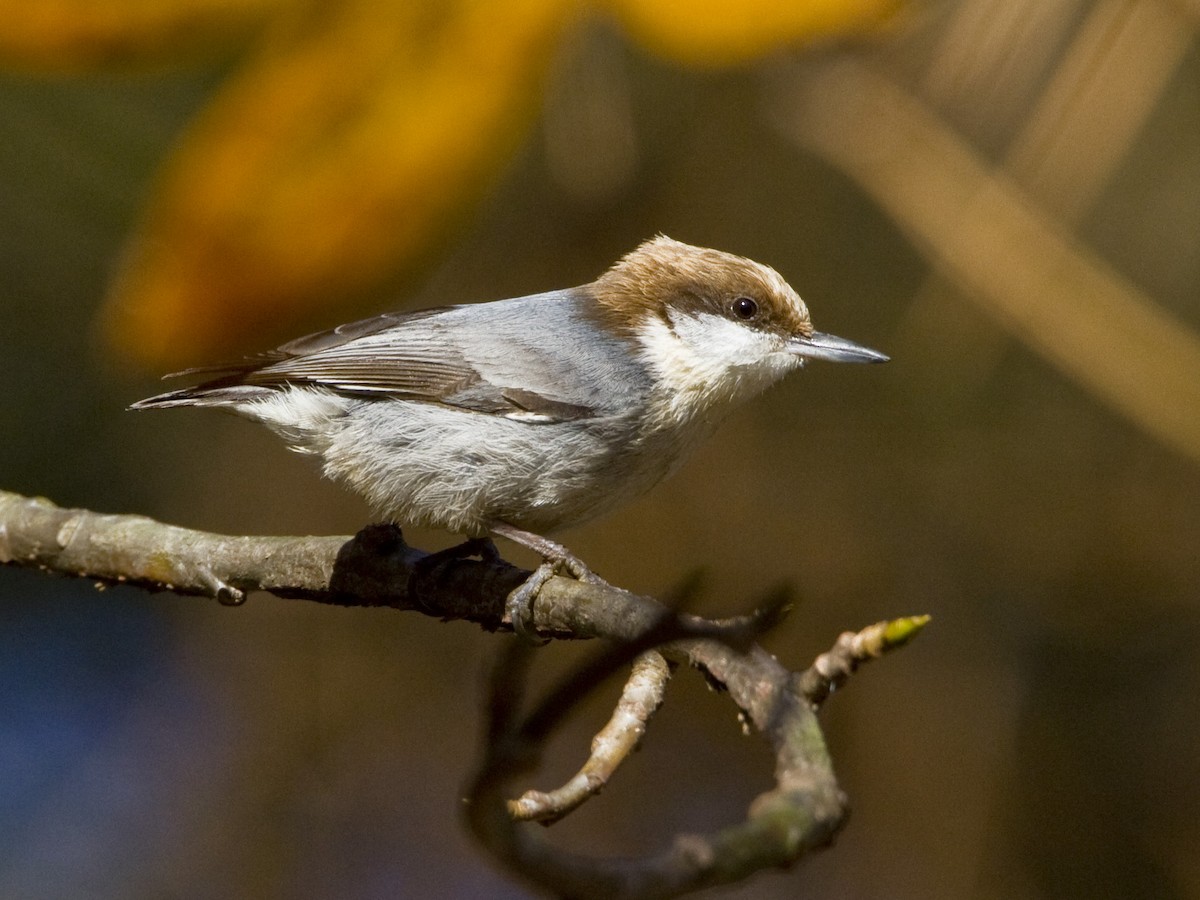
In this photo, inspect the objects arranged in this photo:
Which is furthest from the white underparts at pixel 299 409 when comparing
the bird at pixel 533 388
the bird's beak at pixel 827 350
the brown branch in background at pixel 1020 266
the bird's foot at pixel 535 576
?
the brown branch in background at pixel 1020 266

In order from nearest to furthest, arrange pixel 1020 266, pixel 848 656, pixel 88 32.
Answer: pixel 848 656 < pixel 88 32 < pixel 1020 266

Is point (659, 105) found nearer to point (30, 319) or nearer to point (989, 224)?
point (989, 224)

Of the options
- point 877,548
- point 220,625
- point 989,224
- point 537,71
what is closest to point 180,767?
point 220,625

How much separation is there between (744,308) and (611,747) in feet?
5.09

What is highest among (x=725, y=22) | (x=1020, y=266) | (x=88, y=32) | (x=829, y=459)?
(x=725, y=22)

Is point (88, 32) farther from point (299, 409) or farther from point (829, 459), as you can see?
point (829, 459)

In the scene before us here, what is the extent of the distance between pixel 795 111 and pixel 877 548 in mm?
1491

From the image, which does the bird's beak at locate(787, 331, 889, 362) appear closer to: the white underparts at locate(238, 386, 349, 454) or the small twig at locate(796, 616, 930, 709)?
the white underparts at locate(238, 386, 349, 454)

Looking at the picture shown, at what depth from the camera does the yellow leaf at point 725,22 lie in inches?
119

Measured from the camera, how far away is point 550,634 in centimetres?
223

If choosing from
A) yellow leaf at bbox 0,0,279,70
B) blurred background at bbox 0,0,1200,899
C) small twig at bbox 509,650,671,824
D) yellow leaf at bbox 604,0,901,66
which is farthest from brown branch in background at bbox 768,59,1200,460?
small twig at bbox 509,650,671,824

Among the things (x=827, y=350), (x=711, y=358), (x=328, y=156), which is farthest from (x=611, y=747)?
(x=328, y=156)

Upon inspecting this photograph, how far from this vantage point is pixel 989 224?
12.5 feet

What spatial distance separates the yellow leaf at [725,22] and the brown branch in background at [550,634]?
1.31 metres
